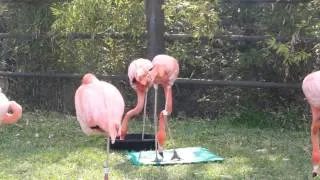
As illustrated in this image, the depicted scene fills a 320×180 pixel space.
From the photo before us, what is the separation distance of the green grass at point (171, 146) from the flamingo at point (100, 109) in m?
1.00

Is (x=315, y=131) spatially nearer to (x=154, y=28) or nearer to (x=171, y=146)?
(x=171, y=146)

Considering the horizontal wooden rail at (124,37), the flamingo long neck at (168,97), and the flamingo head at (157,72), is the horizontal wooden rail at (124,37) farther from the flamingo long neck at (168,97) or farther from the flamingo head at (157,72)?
the flamingo head at (157,72)

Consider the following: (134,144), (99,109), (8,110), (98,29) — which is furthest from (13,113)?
(98,29)

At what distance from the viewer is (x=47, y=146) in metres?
5.49

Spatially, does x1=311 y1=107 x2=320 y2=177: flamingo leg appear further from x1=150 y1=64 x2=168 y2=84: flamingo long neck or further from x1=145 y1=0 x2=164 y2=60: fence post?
x1=145 y1=0 x2=164 y2=60: fence post

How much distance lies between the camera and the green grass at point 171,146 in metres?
4.58

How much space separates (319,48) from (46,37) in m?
2.75

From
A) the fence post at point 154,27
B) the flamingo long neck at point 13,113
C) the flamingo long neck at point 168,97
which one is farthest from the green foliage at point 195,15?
the flamingo long neck at point 13,113

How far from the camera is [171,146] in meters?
5.48

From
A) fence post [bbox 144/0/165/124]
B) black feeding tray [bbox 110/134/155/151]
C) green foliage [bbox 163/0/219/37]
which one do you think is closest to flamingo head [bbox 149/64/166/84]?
black feeding tray [bbox 110/134/155/151]

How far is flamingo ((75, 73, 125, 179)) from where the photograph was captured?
346cm

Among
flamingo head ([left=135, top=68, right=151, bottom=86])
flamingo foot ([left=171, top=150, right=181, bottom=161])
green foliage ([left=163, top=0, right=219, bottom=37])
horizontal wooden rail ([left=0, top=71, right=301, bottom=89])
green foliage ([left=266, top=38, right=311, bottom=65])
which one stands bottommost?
flamingo foot ([left=171, top=150, right=181, bottom=161])

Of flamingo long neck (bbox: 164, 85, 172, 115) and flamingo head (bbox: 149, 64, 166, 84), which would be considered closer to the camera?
flamingo head (bbox: 149, 64, 166, 84)

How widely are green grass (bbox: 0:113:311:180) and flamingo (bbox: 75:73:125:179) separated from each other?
1.00 meters
